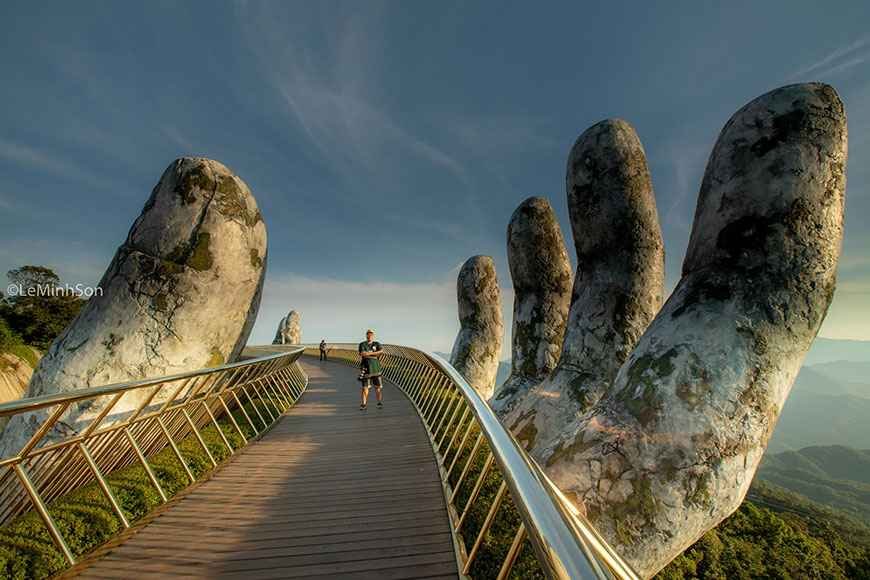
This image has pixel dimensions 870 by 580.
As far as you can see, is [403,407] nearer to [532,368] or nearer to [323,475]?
[532,368]

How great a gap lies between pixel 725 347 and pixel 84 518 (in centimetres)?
720

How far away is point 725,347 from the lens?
5.02 m

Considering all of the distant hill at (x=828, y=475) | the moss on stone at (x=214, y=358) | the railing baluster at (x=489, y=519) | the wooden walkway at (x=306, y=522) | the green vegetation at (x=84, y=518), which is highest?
the moss on stone at (x=214, y=358)

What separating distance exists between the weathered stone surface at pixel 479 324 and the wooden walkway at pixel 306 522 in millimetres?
9564

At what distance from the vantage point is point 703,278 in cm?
575

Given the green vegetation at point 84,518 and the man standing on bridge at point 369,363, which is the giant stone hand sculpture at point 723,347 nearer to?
the green vegetation at point 84,518

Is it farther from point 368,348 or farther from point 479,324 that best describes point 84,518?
point 479,324

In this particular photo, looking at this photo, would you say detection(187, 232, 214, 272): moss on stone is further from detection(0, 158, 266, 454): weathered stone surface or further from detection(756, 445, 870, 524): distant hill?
detection(756, 445, 870, 524): distant hill

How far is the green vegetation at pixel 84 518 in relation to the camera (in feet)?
11.6

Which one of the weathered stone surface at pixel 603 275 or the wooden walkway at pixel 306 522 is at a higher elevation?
the weathered stone surface at pixel 603 275

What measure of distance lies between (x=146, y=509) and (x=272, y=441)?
2.78 meters

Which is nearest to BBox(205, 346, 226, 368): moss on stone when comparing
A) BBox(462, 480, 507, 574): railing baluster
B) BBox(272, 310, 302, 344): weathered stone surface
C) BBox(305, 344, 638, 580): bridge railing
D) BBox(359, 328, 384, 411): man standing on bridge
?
BBox(359, 328, 384, 411): man standing on bridge

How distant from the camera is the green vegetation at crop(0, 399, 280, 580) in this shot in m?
3.55

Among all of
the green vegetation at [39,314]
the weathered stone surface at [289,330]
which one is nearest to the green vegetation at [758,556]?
the green vegetation at [39,314]
